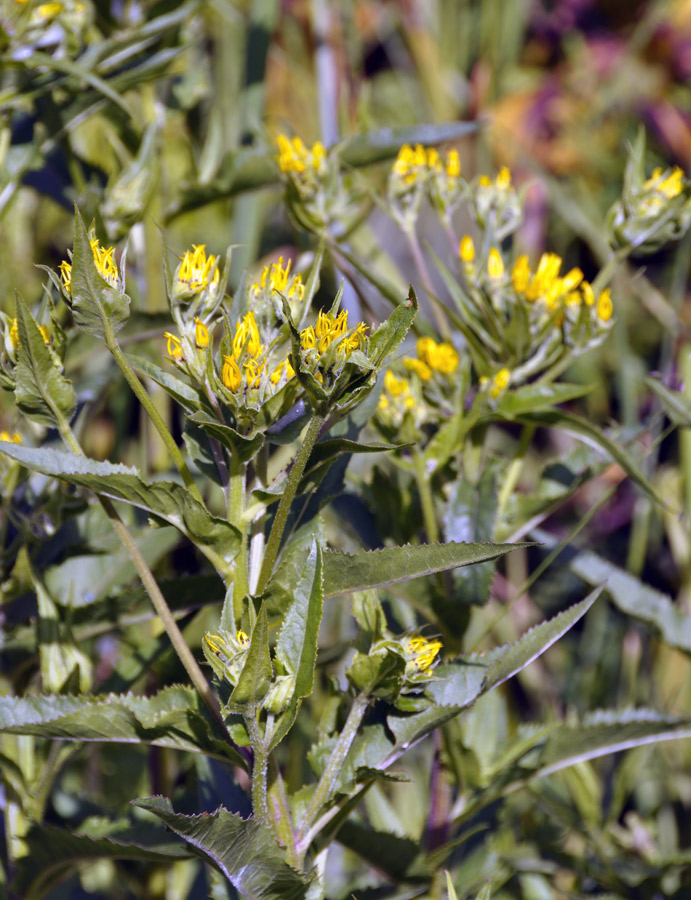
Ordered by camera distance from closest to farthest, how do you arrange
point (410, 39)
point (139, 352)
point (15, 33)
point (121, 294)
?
point (121, 294)
point (15, 33)
point (139, 352)
point (410, 39)

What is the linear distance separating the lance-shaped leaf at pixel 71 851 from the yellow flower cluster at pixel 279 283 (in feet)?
1.00

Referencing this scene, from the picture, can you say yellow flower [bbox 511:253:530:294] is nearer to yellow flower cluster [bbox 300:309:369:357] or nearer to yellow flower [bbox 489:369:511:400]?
yellow flower [bbox 489:369:511:400]

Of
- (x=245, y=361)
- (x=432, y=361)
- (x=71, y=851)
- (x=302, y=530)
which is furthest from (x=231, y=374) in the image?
(x=71, y=851)

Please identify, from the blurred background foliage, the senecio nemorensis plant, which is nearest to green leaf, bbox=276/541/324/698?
the senecio nemorensis plant

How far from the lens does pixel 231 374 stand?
1.42 ft

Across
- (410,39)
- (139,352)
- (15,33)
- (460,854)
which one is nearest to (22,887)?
(460,854)

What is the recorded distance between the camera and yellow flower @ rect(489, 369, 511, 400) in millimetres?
596

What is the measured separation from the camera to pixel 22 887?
23.9 inches

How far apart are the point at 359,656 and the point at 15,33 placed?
57cm

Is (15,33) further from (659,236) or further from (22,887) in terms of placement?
(22,887)

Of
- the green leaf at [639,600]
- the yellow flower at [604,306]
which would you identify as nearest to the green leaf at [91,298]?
the yellow flower at [604,306]

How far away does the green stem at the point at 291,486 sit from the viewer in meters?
0.41

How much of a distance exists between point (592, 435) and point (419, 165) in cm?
27

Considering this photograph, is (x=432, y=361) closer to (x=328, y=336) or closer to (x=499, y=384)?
(x=499, y=384)
